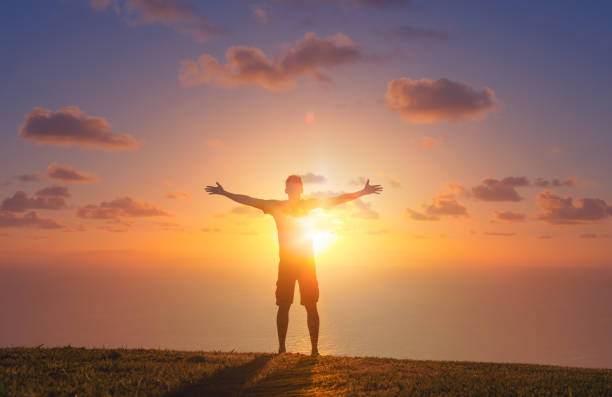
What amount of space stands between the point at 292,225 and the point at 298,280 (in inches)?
60.3

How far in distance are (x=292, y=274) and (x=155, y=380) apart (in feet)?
15.9

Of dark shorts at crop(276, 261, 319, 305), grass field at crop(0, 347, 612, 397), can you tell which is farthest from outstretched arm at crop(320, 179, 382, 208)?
grass field at crop(0, 347, 612, 397)

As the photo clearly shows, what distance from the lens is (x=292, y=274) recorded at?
489 inches

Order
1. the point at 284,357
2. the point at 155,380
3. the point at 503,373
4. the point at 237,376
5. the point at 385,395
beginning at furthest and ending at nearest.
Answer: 1. the point at 284,357
2. the point at 503,373
3. the point at 237,376
4. the point at 155,380
5. the point at 385,395

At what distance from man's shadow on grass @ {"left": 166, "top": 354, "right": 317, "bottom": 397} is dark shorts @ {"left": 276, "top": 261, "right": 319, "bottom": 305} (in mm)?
1952

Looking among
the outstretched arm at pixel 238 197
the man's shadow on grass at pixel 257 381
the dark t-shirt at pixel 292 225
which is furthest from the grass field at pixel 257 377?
the outstretched arm at pixel 238 197

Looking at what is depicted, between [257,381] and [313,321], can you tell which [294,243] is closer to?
[313,321]

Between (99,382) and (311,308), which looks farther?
(311,308)

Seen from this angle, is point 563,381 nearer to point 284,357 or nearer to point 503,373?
point 503,373

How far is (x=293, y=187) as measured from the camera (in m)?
12.7

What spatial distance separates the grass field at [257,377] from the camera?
26.0ft

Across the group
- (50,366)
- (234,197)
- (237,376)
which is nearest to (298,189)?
(234,197)

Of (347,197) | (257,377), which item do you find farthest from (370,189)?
(257,377)

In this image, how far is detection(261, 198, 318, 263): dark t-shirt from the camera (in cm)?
1252
